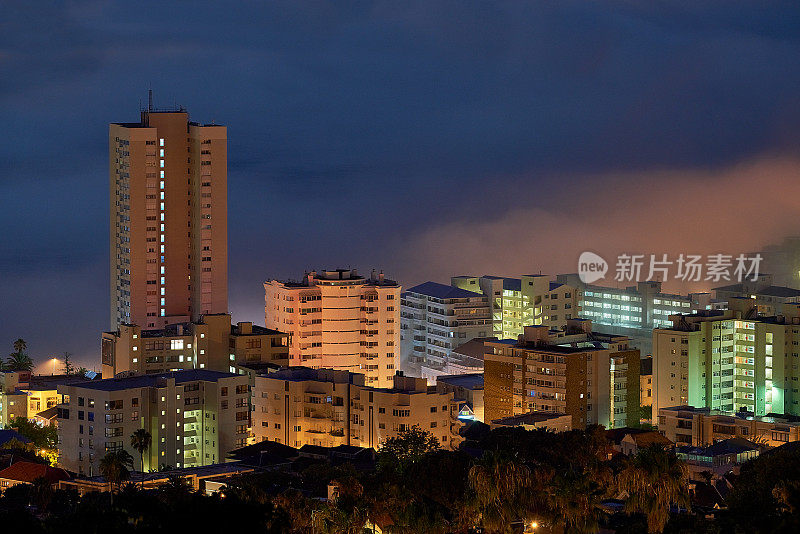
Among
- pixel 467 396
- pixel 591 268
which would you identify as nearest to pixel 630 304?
pixel 591 268

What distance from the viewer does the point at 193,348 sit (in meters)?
39.7

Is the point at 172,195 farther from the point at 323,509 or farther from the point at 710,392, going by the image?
the point at 323,509

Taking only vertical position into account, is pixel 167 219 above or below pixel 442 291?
above

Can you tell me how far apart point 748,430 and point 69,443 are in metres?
12.5

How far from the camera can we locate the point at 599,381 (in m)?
37.0

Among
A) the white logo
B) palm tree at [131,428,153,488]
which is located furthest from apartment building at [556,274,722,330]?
palm tree at [131,428,153,488]

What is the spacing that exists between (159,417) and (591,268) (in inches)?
966

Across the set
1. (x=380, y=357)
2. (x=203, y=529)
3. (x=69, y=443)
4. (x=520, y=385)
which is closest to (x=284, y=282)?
(x=380, y=357)

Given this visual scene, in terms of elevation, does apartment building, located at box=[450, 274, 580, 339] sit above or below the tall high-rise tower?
below

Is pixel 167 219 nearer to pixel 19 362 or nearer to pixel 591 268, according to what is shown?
pixel 19 362

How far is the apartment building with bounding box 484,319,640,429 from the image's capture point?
36.6 meters

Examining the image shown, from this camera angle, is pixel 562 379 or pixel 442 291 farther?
pixel 442 291

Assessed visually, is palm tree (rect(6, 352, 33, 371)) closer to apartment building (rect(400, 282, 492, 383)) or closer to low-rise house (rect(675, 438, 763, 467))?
apartment building (rect(400, 282, 492, 383))

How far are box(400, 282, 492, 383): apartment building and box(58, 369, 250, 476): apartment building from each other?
13107 mm
